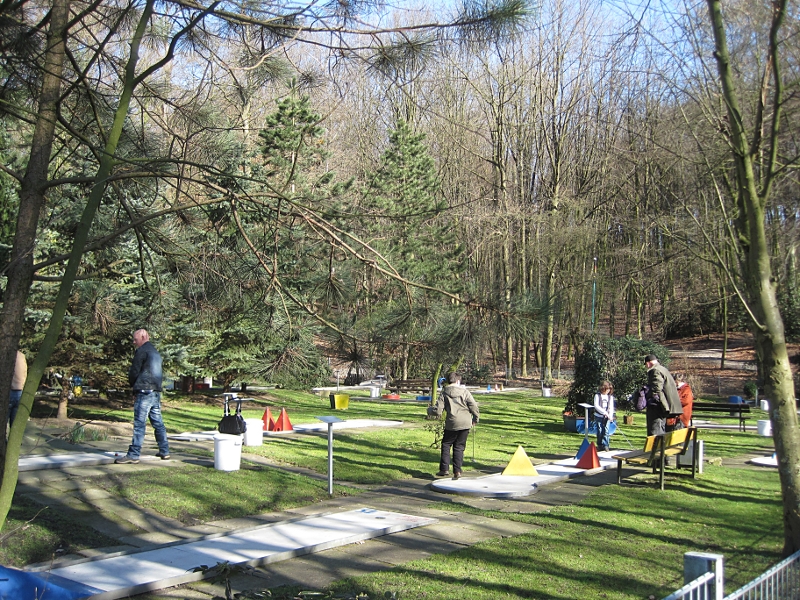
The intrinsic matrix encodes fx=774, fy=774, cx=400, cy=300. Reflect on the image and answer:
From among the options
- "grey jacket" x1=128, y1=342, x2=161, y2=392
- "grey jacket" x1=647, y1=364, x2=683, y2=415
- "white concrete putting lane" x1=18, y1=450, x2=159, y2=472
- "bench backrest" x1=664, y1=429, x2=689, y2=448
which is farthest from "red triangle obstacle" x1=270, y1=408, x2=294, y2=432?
"bench backrest" x1=664, y1=429, x2=689, y2=448

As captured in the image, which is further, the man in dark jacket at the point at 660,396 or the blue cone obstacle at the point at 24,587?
the man in dark jacket at the point at 660,396

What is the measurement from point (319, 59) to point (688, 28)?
3435mm

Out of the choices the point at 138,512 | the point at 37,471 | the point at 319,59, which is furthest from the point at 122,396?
the point at 319,59

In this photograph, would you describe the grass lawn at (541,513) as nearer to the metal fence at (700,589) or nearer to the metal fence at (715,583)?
the metal fence at (715,583)

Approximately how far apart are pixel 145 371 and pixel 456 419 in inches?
175

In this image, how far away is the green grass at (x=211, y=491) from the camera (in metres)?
8.70

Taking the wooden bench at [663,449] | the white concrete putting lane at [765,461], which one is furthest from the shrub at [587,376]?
the wooden bench at [663,449]

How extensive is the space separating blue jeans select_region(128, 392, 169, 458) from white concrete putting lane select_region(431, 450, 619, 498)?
12.7 ft

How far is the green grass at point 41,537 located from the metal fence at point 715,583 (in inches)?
196

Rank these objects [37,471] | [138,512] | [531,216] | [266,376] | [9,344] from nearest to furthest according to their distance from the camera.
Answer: [9,344]
[266,376]
[138,512]
[37,471]
[531,216]

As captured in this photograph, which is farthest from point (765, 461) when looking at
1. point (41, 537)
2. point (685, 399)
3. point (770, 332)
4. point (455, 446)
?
point (41, 537)

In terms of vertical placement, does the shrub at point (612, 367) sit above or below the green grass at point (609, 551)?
above

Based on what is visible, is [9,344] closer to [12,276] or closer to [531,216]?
→ [12,276]

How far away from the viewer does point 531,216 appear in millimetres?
37781
